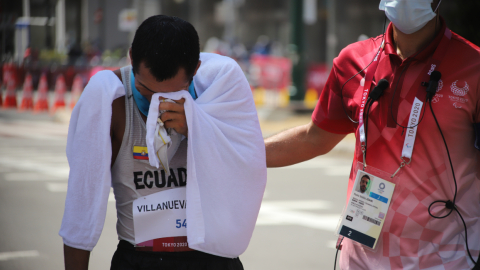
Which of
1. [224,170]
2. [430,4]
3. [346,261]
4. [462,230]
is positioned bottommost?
[346,261]

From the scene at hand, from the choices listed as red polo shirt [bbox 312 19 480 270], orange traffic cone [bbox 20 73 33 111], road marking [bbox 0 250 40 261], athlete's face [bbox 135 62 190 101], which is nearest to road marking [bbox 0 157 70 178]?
road marking [bbox 0 250 40 261]

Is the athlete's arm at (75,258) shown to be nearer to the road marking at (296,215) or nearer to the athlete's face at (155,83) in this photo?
the athlete's face at (155,83)

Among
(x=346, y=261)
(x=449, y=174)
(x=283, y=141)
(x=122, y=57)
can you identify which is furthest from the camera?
(x=122, y=57)

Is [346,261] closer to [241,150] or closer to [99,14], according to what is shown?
[241,150]

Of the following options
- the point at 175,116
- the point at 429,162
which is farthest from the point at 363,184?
the point at 175,116

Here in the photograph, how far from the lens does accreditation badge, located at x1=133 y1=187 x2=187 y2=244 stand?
1991 mm

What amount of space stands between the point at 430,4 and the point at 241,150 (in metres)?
0.90

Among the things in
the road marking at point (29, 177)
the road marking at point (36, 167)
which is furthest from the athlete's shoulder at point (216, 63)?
the road marking at point (36, 167)

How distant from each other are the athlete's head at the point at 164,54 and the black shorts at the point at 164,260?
59 cm

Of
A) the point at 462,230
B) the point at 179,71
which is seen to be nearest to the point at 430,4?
the point at 462,230

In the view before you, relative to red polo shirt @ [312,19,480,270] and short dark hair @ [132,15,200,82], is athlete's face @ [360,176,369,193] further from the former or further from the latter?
short dark hair @ [132,15,200,82]

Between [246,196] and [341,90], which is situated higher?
[341,90]

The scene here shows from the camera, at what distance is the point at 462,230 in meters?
2.03

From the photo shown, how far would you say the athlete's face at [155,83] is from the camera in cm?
186
